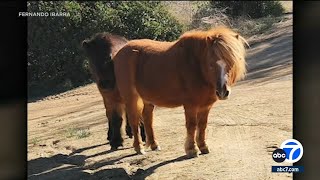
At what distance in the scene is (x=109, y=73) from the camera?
489cm

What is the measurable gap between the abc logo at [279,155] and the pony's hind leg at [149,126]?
1.16m

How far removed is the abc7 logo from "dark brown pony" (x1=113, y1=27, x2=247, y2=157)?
1.97 ft

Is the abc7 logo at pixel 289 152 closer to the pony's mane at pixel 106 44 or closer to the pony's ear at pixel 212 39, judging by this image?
the pony's ear at pixel 212 39

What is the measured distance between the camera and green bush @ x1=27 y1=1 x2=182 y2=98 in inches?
352

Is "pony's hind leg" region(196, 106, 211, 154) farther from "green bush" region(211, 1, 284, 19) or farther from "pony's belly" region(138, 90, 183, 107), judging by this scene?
"green bush" region(211, 1, 284, 19)

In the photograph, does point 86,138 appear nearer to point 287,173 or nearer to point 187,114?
point 187,114

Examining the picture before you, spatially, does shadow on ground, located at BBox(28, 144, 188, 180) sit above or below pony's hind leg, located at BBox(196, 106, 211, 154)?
below

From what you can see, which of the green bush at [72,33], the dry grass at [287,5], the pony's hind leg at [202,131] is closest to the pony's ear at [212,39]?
the pony's hind leg at [202,131]

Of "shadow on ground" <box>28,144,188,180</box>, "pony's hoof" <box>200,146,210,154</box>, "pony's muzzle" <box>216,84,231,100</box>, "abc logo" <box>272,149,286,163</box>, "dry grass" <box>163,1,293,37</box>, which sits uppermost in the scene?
"dry grass" <box>163,1,293,37</box>

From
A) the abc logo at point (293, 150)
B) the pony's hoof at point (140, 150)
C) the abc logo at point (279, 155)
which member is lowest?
the pony's hoof at point (140, 150)

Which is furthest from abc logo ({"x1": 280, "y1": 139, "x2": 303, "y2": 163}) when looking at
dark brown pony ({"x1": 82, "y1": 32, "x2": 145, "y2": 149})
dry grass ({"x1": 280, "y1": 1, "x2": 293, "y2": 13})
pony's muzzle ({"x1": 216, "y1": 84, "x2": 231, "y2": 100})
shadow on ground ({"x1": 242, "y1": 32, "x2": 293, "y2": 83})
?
dry grass ({"x1": 280, "y1": 1, "x2": 293, "y2": 13})

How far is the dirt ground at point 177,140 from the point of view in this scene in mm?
4039

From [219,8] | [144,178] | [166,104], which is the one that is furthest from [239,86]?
[144,178]

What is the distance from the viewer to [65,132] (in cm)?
603
